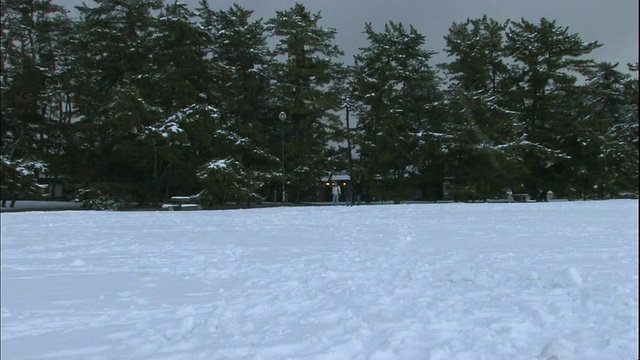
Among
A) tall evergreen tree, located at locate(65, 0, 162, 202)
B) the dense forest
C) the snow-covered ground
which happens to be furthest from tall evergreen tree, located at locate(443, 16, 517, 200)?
the snow-covered ground

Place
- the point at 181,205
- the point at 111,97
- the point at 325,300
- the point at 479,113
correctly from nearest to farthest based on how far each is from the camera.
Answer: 1. the point at 325,300
2. the point at 181,205
3. the point at 111,97
4. the point at 479,113

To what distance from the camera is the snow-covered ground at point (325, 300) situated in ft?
10.5

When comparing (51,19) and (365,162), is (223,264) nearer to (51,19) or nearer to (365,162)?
(365,162)

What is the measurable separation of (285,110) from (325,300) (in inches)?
1223

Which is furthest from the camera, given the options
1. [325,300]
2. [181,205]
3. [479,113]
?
[479,113]

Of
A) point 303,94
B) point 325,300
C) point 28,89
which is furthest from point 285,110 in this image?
point 325,300

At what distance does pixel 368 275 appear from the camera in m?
5.52

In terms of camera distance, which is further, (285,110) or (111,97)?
(285,110)

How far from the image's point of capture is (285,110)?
34.7 m

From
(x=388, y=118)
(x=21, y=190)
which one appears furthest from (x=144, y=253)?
(x=388, y=118)

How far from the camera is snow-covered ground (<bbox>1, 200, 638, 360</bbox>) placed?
3201mm

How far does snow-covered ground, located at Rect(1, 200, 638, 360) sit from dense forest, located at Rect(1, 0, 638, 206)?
20.7m

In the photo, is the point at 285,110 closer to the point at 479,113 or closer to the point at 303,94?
the point at 303,94

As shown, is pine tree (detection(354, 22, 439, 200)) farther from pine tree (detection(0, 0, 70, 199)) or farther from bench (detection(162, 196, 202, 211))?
pine tree (detection(0, 0, 70, 199))
